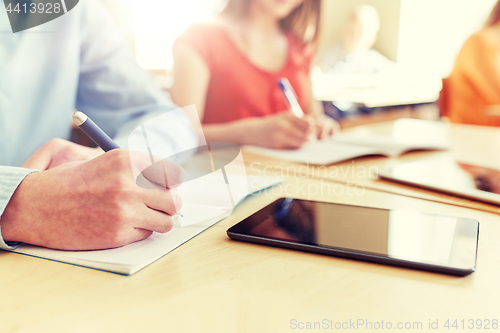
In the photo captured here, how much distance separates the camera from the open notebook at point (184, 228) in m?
0.25

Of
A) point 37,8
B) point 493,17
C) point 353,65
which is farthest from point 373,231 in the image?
point 353,65

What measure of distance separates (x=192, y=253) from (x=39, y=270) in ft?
0.36

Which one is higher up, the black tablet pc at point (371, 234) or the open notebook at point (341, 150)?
the black tablet pc at point (371, 234)

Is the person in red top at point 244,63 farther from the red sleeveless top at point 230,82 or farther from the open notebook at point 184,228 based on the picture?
the open notebook at point 184,228

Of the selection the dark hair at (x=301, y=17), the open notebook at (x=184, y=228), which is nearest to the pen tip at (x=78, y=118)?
the open notebook at (x=184, y=228)

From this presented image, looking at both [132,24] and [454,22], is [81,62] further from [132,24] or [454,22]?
[454,22]

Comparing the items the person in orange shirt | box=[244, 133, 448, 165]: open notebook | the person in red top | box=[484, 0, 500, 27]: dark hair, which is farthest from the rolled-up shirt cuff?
box=[484, 0, 500, 27]: dark hair

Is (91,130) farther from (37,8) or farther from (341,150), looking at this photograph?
(341,150)

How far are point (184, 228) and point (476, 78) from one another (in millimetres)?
1732

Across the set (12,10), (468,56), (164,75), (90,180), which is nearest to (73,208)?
(90,180)

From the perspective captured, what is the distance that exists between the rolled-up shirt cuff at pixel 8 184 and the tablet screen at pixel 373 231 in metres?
0.18

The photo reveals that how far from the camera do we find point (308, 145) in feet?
2.48

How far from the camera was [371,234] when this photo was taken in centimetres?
29

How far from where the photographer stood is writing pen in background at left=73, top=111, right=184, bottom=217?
0.99 ft
